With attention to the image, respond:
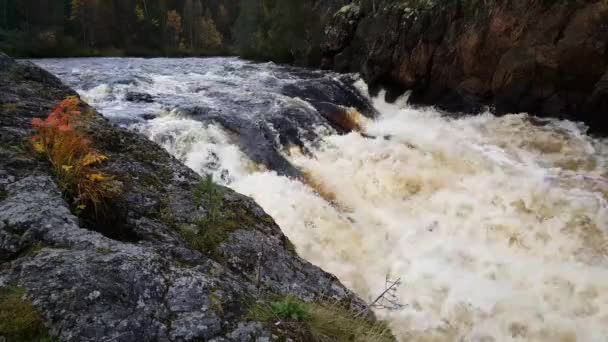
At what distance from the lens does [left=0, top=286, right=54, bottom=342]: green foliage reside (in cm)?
184

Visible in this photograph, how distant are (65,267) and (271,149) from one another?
25.9ft

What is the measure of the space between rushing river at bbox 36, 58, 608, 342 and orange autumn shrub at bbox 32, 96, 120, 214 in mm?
3640

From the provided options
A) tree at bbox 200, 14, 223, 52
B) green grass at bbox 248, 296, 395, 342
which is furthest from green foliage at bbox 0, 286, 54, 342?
tree at bbox 200, 14, 223, 52

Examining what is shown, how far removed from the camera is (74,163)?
2.99 metres

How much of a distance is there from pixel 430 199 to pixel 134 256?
6875 mm

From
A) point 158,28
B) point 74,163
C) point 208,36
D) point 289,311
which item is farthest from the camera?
point 208,36

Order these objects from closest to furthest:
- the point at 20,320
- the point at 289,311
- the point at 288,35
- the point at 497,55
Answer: the point at 20,320, the point at 289,311, the point at 497,55, the point at 288,35

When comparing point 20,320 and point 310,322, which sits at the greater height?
point 20,320

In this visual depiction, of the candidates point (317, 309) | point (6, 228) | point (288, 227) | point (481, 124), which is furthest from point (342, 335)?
point (481, 124)

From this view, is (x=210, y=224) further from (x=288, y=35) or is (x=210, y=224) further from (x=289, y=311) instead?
(x=288, y=35)

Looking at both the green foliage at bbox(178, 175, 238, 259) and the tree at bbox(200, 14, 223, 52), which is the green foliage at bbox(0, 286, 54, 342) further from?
the tree at bbox(200, 14, 223, 52)

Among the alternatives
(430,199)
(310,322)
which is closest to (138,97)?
(430,199)

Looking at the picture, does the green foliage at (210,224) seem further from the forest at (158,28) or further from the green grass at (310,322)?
the forest at (158,28)

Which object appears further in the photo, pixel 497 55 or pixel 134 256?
pixel 497 55
